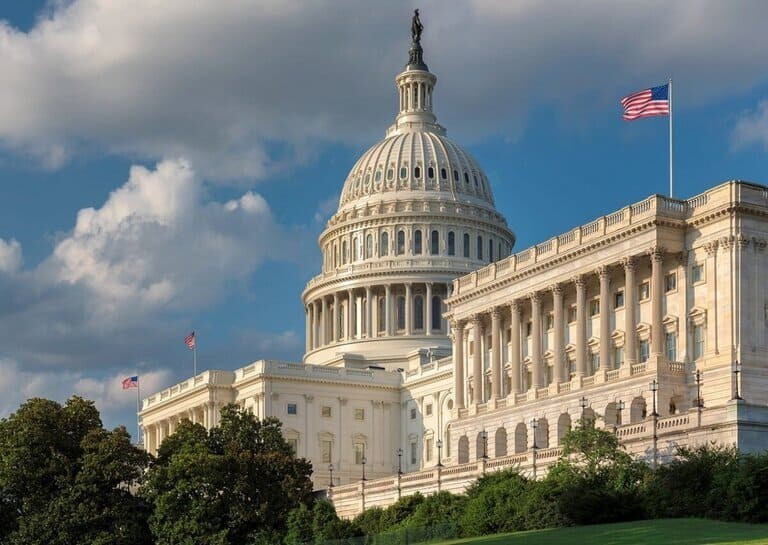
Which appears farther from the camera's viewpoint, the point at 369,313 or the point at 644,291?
the point at 369,313

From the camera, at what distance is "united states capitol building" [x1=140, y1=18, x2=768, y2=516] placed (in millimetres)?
99000

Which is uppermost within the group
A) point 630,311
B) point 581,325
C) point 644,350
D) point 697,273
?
point 697,273

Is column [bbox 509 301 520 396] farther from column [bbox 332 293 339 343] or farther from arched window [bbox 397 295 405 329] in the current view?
column [bbox 332 293 339 343]

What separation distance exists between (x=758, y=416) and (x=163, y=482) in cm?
3588

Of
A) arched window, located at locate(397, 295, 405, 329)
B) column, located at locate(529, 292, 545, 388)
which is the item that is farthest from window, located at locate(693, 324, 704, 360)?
arched window, located at locate(397, 295, 405, 329)


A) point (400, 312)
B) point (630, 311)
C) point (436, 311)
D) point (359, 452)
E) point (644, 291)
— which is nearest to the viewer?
point (630, 311)

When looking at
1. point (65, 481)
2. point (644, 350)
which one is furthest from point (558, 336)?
point (65, 481)

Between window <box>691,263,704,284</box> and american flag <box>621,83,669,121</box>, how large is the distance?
10479 mm

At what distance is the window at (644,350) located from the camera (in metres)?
105

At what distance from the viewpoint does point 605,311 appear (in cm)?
10819

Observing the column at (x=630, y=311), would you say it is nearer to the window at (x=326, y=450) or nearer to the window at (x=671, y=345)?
the window at (x=671, y=345)

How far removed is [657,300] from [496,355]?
2076 cm

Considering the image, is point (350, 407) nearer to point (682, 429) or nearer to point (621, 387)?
point (621, 387)

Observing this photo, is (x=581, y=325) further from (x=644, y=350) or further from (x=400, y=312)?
(x=400, y=312)
